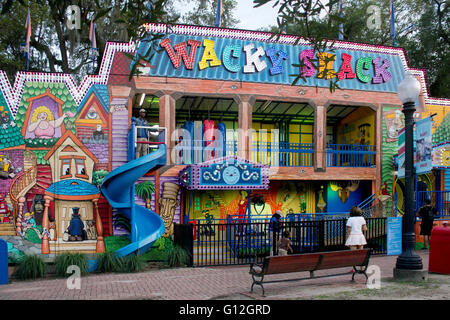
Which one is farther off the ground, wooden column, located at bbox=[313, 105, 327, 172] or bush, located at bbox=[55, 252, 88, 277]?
wooden column, located at bbox=[313, 105, 327, 172]

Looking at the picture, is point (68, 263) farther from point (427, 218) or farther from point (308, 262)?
point (427, 218)

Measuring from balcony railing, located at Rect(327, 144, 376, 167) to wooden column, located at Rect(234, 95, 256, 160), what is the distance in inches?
144

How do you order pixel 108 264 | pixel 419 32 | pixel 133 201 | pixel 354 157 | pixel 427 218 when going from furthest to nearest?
pixel 419 32 → pixel 354 157 → pixel 427 218 → pixel 133 201 → pixel 108 264

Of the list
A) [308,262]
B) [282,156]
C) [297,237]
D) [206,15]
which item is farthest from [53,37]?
[308,262]

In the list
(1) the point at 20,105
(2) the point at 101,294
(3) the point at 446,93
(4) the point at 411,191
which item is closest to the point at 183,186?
(1) the point at 20,105

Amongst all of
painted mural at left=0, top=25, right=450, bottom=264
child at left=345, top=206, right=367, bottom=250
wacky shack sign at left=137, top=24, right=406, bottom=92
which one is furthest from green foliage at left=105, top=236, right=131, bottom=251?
child at left=345, top=206, right=367, bottom=250

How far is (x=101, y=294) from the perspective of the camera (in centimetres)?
933

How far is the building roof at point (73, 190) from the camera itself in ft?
48.8

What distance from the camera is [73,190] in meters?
15.0

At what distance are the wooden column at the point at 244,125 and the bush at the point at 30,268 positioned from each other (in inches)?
323

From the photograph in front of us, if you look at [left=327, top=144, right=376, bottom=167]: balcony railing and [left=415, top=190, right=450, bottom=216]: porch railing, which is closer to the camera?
[left=415, top=190, right=450, bottom=216]: porch railing

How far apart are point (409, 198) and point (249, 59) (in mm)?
9044

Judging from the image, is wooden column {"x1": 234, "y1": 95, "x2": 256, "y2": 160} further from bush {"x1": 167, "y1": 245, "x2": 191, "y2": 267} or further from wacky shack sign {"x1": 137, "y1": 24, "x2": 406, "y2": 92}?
bush {"x1": 167, "y1": 245, "x2": 191, "y2": 267}

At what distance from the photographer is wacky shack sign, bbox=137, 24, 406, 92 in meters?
16.4
